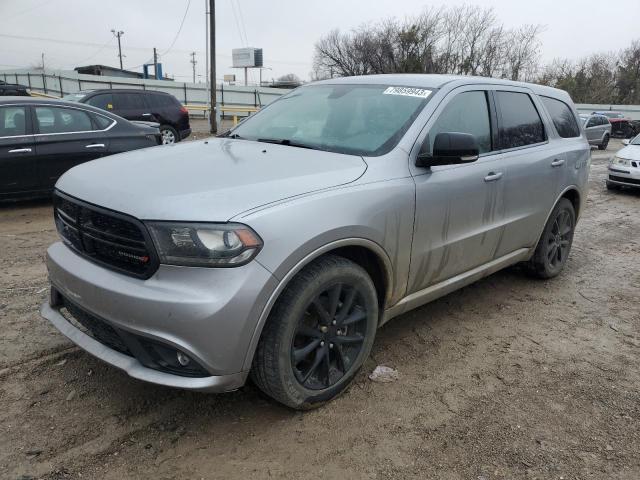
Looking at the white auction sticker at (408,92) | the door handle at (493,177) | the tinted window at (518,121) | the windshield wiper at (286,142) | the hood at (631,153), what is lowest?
the hood at (631,153)

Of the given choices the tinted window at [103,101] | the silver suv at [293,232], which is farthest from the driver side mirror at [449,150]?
the tinted window at [103,101]

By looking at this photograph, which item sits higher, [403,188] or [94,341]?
[403,188]

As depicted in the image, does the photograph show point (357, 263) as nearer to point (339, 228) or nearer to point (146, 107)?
point (339, 228)

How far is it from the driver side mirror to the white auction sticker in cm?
52

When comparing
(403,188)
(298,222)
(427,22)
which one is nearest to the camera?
(298,222)

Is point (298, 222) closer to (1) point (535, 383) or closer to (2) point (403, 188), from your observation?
(2) point (403, 188)

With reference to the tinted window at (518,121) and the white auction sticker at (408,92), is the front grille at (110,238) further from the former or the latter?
the tinted window at (518,121)

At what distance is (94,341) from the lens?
2537 millimetres

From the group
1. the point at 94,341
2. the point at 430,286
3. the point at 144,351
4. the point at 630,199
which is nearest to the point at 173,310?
the point at 144,351

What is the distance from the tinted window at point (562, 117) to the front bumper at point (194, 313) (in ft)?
11.9

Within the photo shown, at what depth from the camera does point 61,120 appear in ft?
22.7

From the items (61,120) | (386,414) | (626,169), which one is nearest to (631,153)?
(626,169)

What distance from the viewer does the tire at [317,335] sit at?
95.3 inches

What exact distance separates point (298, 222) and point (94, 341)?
1187 mm
